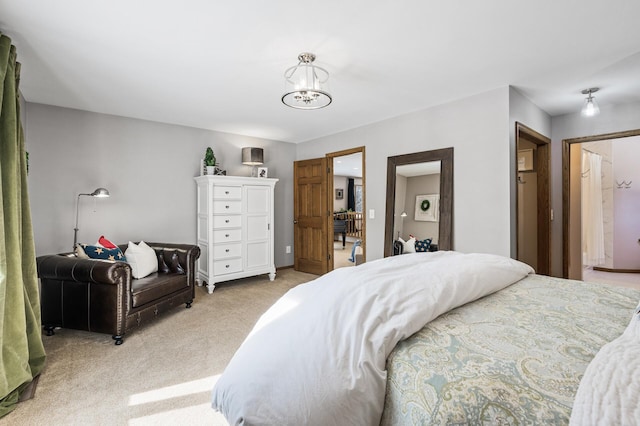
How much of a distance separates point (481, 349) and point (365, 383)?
39 cm

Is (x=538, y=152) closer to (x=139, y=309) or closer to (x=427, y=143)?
(x=427, y=143)

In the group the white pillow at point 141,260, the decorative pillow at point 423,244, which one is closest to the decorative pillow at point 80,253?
the white pillow at point 141,260

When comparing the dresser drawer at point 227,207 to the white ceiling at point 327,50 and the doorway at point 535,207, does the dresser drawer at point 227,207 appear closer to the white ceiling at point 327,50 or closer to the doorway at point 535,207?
the white ceiling at point 327,50

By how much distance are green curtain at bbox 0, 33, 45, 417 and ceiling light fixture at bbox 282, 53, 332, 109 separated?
1.83 m

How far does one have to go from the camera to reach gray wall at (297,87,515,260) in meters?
3.01

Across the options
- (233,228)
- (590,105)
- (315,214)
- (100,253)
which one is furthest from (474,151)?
(100,253)

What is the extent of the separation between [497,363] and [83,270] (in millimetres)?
3091

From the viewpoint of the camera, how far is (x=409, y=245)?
12.4ft

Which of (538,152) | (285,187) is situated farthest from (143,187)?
(538,152)

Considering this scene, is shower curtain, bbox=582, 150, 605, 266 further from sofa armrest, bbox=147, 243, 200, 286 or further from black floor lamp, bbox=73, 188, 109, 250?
black floor lamp, bbox=73, 188, 109, 250

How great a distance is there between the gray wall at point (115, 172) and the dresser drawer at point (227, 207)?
0.59 meters

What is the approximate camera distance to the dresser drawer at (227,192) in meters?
4.23

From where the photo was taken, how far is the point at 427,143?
3.66 meters

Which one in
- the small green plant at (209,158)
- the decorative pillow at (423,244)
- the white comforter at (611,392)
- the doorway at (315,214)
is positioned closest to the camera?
the white comforter at (611,392)
